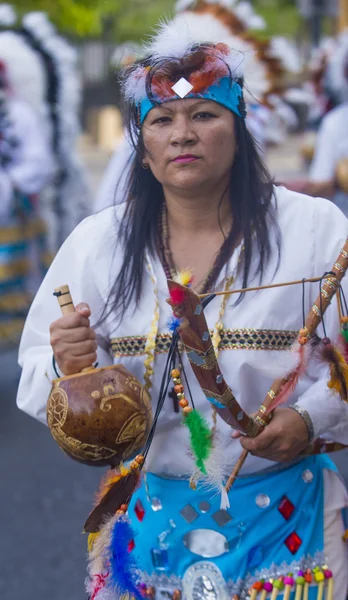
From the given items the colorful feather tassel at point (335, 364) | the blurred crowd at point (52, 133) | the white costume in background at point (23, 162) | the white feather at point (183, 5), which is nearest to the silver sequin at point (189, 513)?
the colorful feather tassel at point (335, 364)

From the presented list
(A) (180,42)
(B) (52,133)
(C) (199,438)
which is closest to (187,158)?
(A) (180,42)

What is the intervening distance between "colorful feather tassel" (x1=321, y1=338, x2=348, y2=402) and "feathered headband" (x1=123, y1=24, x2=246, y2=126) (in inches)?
26.4

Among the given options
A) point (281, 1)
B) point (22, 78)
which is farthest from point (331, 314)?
point (281, 1)

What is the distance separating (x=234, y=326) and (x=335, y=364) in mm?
315

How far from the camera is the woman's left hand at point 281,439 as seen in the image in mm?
2266

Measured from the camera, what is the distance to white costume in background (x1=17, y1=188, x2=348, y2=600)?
244 centimetres

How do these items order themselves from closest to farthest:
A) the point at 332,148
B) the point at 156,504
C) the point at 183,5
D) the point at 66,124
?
the point at 156,504, the point at 183,5, the point at 332,148, the point at 66,124

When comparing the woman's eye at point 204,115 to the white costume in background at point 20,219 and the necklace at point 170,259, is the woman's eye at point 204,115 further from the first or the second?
the white costume in background at point 20,219

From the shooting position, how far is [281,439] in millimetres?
2314

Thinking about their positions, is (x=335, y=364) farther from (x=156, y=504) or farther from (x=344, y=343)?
(x=156, y=504)

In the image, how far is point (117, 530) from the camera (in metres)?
2.34

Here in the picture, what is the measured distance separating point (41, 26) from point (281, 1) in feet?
71.6

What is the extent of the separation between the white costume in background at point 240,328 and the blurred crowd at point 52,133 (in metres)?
2.99

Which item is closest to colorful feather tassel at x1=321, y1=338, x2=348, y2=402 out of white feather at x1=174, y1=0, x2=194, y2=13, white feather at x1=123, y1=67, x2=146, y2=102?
white feather at x1=123, y1=67, x2=146, y2=102
